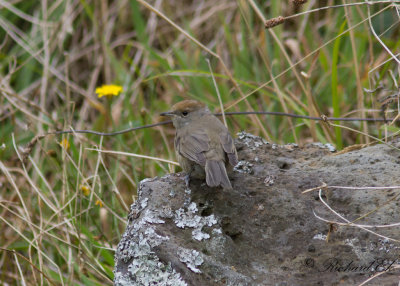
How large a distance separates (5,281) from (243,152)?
89.1 inches

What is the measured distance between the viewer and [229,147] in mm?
3412

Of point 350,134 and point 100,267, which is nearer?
point 100,267

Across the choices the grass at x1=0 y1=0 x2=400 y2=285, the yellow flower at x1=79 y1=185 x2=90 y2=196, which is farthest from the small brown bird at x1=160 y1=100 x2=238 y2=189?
the yellow flower at x1=79 y1=185 x2=90 y2=196

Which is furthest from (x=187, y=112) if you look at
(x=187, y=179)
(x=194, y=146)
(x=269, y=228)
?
(x=269, y=228)

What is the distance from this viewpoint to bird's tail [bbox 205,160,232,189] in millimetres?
3096

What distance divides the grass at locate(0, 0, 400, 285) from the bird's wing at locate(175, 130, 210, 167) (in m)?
0.38

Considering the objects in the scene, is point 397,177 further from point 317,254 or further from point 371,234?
point 317,254

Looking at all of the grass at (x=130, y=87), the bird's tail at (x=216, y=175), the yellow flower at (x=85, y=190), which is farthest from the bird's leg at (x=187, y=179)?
the yellow flower at (x=85, y=190)

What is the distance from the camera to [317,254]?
2.69 metres

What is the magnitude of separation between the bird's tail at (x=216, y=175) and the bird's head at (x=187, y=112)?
93 cm

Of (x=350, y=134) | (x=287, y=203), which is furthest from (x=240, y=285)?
(x=350, y=134)

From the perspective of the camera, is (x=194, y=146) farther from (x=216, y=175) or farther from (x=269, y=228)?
(x=269, y=228)

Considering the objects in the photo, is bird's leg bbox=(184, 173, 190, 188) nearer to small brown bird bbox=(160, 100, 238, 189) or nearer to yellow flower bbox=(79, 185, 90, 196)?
small brown bird bbox=(160, 100, 238, 189)

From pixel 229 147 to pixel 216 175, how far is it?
276mm
